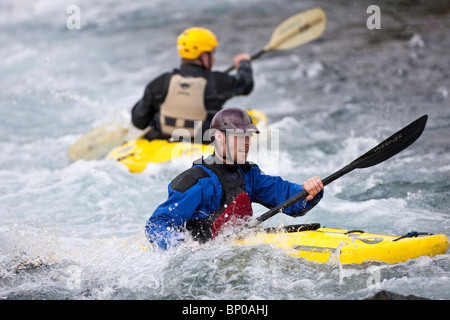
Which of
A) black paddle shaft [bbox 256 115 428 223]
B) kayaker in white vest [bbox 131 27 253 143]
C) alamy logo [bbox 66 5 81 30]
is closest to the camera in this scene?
black paddle shaft [bbox 256 115 428 223]

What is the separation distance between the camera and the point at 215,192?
3645mm

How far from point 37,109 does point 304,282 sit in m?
6.92

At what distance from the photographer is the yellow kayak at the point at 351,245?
3.64 m

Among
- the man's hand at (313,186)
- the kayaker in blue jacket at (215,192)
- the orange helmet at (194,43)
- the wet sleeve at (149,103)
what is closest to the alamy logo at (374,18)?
the orange helmet at (194,43)

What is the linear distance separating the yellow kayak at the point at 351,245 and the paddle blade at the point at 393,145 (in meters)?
0.47

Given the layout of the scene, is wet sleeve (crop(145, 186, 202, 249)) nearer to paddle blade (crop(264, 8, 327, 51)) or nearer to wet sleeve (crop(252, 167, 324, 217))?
wet sleeve (crop(252, 167, 324, 217))

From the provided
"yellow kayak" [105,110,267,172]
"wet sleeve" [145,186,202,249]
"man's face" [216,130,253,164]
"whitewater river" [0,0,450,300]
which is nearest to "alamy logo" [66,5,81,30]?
"whitewater river" [0,0,450,300]

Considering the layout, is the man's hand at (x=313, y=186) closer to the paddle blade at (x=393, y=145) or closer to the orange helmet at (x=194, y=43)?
the paddle blade at (x=393, y=145)

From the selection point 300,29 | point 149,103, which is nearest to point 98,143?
point 149,103

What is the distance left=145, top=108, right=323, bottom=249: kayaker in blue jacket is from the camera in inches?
139

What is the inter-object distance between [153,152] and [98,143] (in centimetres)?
111

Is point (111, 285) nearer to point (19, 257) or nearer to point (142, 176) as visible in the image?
point (19, 257)

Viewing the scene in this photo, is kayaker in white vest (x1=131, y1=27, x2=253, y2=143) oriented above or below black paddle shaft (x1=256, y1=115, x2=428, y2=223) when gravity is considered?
above

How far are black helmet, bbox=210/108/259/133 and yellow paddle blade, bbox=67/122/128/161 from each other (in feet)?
11.0
